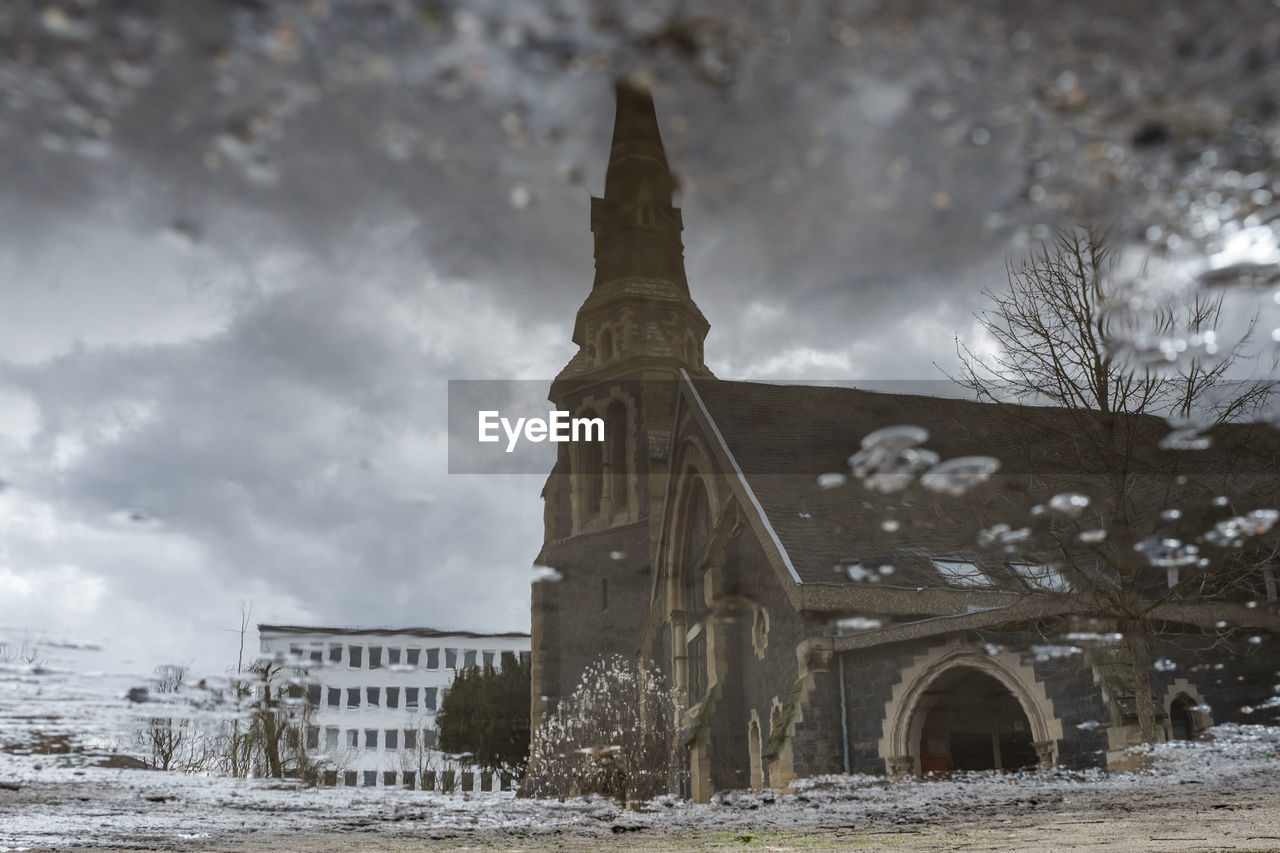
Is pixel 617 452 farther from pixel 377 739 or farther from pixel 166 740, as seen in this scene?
pixel 377 739

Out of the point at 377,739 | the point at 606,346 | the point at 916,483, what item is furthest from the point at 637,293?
the point at 377,739

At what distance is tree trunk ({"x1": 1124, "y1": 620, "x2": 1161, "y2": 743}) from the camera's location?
489 inches

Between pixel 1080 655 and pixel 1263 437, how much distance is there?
5.70 metres

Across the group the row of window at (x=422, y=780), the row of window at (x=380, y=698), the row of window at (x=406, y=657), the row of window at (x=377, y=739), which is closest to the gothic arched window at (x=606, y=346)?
the row of window at (x=422, y=780)

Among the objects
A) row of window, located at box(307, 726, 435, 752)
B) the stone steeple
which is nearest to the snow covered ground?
the stone steeple

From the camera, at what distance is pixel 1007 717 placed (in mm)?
17000

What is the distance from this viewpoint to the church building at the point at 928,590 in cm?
1341

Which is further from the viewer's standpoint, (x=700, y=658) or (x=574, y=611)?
(x=574, y=611)

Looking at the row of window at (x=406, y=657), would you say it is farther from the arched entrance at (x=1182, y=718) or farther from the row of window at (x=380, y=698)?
the arched entrance at (x=1182, y=718)

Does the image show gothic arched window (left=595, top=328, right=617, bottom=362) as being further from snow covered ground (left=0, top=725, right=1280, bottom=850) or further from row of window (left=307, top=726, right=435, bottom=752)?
row of window (left=307, top=726, right=435, bottom=752)

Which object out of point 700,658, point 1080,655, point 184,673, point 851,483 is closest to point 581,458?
point 700,658

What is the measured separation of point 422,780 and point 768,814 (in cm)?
3791

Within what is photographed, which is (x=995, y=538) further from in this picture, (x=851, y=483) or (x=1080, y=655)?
(x=851, y=483)

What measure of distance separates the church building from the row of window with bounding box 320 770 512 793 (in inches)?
778
